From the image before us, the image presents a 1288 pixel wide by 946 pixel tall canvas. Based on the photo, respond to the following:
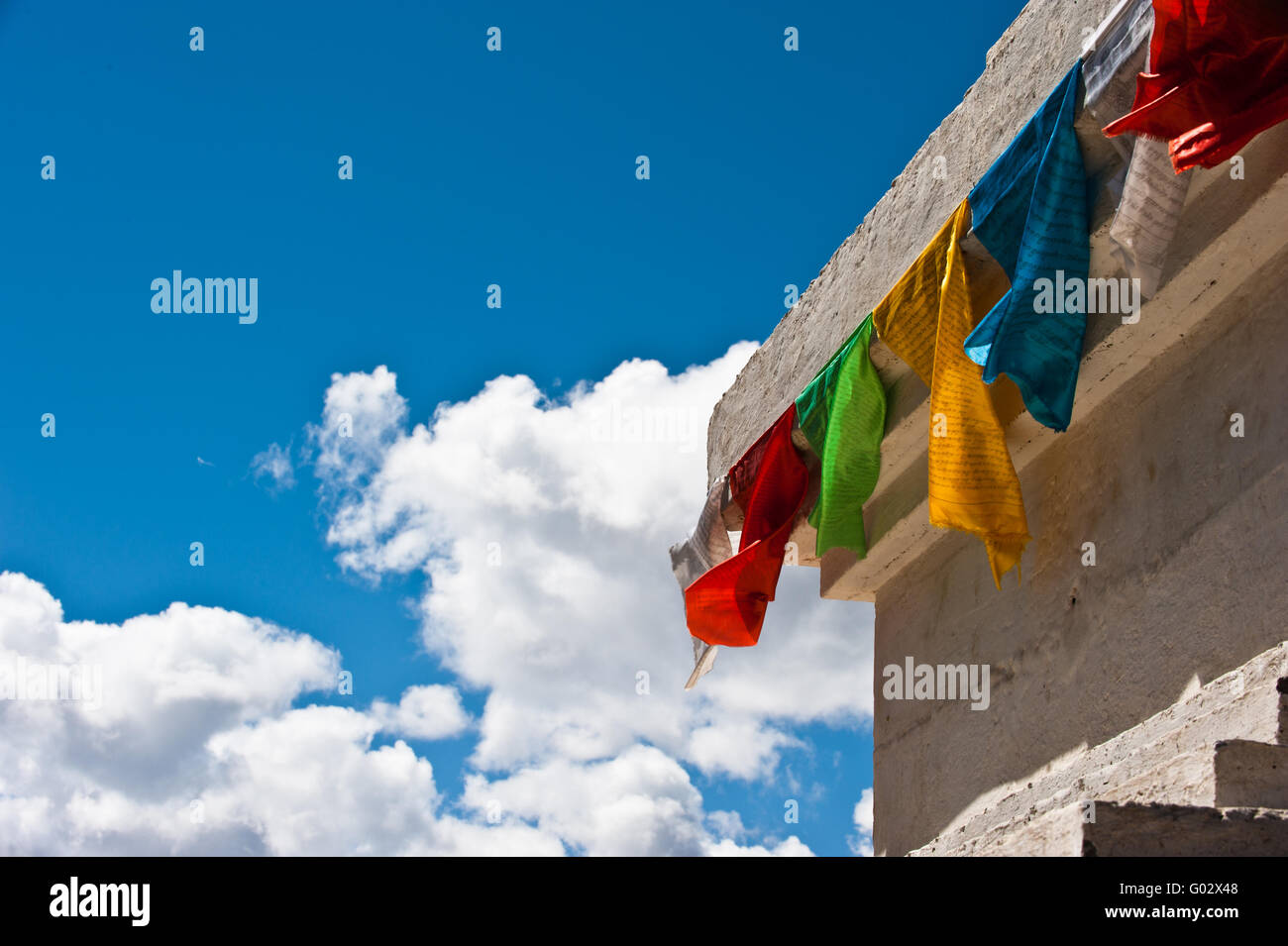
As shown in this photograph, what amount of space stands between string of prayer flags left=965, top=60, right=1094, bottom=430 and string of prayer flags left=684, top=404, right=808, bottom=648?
76.3 inches

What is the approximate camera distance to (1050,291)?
4168 mm

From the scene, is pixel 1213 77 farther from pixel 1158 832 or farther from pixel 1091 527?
pixel 1158 832

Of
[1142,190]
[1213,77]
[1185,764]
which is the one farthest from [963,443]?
[1185,764]

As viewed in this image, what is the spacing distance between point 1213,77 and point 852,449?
235cm

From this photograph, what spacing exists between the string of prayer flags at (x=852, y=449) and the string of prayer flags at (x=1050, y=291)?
1.27 m

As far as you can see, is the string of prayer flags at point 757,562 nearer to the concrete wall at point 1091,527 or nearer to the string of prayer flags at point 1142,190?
the concrete wall at point 1091,527

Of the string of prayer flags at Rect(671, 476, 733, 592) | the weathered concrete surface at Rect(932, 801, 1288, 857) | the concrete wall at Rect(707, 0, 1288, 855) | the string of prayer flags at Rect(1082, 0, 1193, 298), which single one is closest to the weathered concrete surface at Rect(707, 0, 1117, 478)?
the concrete wall at Rect(707, 0, 1288, 855)

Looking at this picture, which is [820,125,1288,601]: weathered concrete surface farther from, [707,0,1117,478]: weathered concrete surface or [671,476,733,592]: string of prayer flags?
[671,476,733,592]: string of prayer flags

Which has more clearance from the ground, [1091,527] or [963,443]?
[963,443]

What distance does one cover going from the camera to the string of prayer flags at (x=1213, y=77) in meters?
3.36

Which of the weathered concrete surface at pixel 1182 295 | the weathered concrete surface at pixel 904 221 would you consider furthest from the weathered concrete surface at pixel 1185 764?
the weathered concrete surface at pixel 904 221

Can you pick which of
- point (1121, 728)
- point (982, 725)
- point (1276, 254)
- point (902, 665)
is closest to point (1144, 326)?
point (1276, 254)
